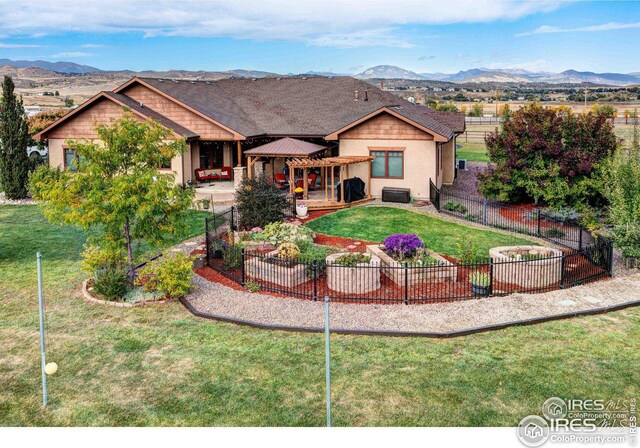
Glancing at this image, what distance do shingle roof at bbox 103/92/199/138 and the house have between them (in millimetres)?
74

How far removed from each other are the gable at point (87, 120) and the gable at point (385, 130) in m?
12.7

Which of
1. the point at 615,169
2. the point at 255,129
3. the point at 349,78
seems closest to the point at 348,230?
the point at 615,169

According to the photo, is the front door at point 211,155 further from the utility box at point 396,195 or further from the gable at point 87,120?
the utility box at point 396,195

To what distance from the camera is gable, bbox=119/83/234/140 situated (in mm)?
32875

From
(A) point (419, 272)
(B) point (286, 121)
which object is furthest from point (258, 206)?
(B) point (286, 121)

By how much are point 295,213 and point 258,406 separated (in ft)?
56.9

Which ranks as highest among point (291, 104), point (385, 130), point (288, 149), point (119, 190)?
point (291, 104)

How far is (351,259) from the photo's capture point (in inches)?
677

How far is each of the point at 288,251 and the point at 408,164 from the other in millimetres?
13563

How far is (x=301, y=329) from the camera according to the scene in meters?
13.5

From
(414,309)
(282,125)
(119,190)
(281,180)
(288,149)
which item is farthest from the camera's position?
(282,125)

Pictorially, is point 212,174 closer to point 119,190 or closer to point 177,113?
point 177,113

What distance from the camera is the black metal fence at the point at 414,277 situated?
1620 centimetres

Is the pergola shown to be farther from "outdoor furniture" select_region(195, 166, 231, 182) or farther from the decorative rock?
the decorative rock
